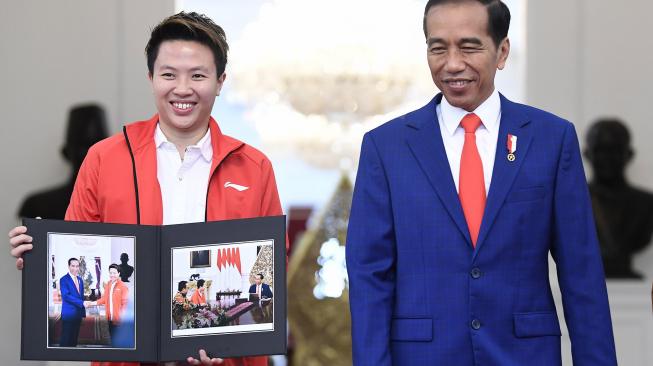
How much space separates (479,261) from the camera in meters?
2.98

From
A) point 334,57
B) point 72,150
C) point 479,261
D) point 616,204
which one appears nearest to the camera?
point 479,261

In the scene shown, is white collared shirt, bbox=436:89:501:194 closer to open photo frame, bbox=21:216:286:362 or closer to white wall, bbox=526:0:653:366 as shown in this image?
open photo frame, bbox=21:216:286:362

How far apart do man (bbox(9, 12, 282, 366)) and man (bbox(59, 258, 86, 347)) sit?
192 mm

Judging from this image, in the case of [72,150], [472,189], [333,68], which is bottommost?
[472,189]

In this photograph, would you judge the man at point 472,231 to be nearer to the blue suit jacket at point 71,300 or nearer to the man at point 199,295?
the man at point 199,295

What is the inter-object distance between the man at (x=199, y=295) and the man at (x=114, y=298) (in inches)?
6.4

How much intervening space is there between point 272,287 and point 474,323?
50cm

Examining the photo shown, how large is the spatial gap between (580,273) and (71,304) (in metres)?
1.24

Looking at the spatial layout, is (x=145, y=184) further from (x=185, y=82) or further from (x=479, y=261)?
(x=479, y=261)

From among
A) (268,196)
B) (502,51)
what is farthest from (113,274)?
(502,51)

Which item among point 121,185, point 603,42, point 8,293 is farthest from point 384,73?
point 121,185

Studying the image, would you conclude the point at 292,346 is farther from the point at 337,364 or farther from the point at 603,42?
the point at 603,42

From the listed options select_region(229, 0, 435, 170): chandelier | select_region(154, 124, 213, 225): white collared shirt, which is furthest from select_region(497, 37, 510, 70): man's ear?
select_region(229, 0, 435, 170): chandelier

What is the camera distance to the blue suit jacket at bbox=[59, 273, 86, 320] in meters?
3.04
